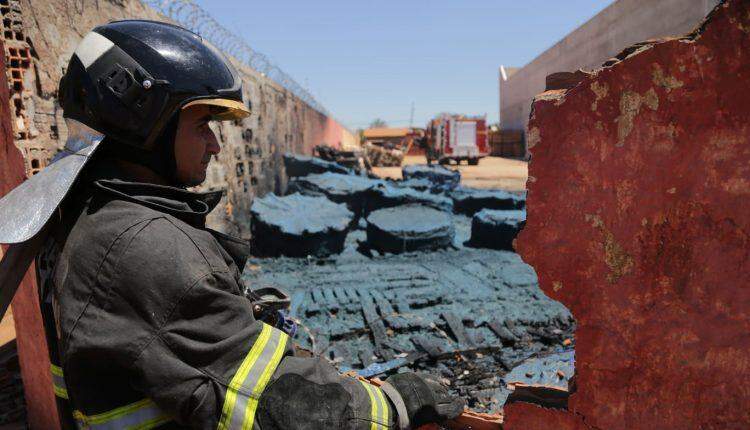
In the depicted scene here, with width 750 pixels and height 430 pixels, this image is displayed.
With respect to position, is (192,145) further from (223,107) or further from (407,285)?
(407,285)

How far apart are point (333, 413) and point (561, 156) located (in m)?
1.01

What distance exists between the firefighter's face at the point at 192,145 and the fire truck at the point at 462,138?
980 inches

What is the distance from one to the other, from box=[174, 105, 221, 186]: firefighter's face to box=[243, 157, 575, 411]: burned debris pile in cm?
258

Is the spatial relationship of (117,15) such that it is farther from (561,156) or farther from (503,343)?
(503,343)

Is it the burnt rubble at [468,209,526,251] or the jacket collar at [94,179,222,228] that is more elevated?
the jacket collar at [94,179,222,228]

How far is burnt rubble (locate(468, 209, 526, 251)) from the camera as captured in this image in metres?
7.69

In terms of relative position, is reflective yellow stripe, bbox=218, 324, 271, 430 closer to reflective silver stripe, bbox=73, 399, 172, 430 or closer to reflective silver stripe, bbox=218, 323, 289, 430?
reflective silver stripe, bbox=218, 323, 289, 430

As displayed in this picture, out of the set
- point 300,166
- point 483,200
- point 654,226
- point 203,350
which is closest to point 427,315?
point 654,226

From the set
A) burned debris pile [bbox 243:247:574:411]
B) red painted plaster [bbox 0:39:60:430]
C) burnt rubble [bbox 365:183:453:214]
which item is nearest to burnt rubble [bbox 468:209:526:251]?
burned debris pile [bbox 243:247:574:411]

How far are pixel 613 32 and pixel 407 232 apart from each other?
14763 mm

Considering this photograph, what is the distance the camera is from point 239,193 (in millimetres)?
7441

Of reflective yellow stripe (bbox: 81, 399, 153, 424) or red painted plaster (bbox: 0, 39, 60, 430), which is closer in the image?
reflective yellow stripe (bbox: 81, 399, 153, 424)

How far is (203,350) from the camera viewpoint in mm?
1122

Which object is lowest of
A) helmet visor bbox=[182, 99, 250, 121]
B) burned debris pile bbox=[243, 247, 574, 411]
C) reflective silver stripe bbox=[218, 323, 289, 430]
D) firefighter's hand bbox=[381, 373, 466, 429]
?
burned debris pile bbox=[243, 247, 574, 411]
